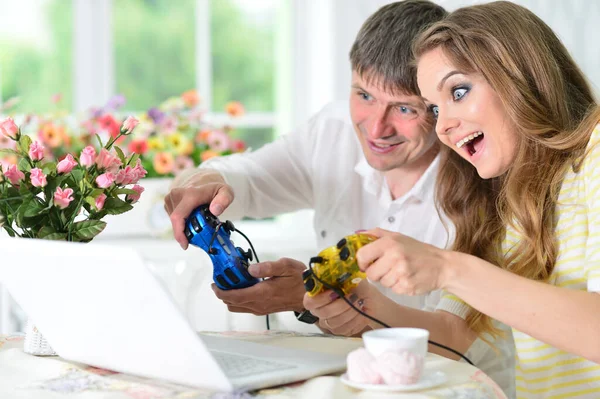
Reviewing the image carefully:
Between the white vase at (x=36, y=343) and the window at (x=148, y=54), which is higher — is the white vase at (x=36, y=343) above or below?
below

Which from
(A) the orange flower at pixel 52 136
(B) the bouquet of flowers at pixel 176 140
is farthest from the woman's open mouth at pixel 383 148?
(A) the orange flower at pixel 52 136

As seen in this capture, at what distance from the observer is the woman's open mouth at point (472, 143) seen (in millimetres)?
1469

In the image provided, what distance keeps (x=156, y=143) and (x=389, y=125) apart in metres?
1.34

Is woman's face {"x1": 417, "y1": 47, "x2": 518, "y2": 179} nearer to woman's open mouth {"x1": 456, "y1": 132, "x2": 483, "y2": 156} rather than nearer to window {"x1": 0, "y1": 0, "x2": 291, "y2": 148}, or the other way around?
Answer: woman's open mouth {"x1": 456, "y1": 132, "x2": 483, "y2": 156}

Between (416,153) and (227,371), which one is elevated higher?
(416,153)

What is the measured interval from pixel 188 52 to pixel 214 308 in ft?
5.35

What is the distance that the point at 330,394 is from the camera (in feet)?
3.37

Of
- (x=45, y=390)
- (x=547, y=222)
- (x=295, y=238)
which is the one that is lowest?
(x=295, y=238)

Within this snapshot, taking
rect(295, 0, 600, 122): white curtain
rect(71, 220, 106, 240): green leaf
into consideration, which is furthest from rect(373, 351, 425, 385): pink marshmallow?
rect(295, 0, 600, 122): white curtain

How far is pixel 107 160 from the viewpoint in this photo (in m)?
1.29

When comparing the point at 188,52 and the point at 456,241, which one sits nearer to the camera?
the point at 456,241

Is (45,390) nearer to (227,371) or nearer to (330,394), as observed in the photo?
(227,371)

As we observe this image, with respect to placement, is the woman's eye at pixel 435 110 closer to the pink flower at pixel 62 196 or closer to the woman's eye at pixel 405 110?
the woman's eye at pixel 405 110

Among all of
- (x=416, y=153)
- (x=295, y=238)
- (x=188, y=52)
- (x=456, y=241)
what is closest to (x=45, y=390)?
(x=456, y=241)
